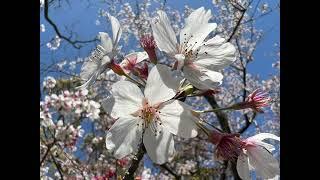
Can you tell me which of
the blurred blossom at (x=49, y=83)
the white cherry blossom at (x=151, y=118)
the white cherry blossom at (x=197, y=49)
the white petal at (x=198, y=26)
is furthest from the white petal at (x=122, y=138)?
the blurred blossom at (x=49, y=83)

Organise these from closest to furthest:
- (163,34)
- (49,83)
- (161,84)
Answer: (161,84) < (163,34) < (49,83)

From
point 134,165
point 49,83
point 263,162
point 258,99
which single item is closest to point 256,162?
point 263,162

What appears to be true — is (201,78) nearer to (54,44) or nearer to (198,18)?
(198,18)
